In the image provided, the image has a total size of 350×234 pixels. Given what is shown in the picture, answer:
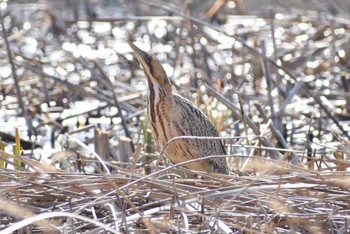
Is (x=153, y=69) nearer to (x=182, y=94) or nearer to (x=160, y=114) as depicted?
(x=160, y=114)

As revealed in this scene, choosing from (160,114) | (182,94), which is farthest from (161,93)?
(182,94)

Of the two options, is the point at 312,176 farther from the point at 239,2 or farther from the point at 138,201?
the point at 239,2

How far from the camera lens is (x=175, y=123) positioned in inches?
196

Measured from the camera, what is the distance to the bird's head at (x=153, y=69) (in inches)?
195

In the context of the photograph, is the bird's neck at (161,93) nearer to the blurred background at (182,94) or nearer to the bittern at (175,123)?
the bittern at (175,123)

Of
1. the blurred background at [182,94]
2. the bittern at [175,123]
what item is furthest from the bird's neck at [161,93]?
the blurred background at [182,94]

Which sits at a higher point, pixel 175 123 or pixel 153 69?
pixel 153 69

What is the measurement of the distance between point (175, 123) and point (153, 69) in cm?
27

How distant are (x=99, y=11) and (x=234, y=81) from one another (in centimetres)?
295

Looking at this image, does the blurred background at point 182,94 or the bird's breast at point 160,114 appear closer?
the blurred background at point 182,94

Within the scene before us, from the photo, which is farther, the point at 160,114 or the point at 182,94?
the point at 182,94

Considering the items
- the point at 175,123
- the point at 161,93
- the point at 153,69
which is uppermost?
the point at 153,69

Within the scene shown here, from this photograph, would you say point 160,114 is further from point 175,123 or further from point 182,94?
point 182,94


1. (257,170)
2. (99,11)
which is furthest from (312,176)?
A: (99,11)
